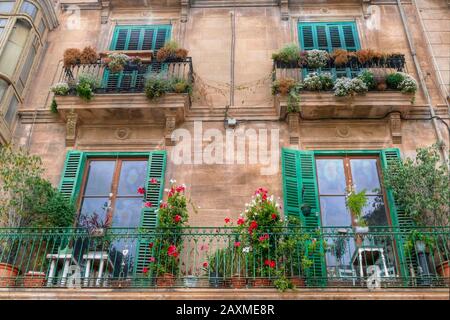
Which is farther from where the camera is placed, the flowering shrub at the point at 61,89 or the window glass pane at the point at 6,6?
the window glass pane at the point at 6,6

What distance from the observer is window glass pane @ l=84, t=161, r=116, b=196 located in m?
9.81

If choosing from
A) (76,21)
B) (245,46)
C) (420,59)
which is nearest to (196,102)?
(245,46)

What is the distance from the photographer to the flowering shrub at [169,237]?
7910 millimetres

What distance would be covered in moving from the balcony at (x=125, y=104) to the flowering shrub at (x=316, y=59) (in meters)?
2.44

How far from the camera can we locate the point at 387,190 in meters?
9.34

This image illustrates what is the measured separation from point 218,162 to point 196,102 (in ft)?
5.26

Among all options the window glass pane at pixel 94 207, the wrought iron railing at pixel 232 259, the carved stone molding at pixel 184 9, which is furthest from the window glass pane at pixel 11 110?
the carved stone molding at pixel 184 9

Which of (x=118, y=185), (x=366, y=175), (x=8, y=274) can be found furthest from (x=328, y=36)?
(x=8, y=274)

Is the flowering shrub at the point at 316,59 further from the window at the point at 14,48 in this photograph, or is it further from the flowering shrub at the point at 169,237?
the window at the point at 14,48

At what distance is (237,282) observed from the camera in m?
7.37

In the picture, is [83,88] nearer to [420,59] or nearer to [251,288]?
[251,288]

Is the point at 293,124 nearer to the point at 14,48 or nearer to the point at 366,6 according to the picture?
the point at 366,6

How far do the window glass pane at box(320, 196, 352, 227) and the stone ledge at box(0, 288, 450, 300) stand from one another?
7.00 feet

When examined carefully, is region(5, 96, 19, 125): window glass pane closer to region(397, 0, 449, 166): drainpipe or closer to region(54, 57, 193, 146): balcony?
region(54, 57, 193, 146): balcony
